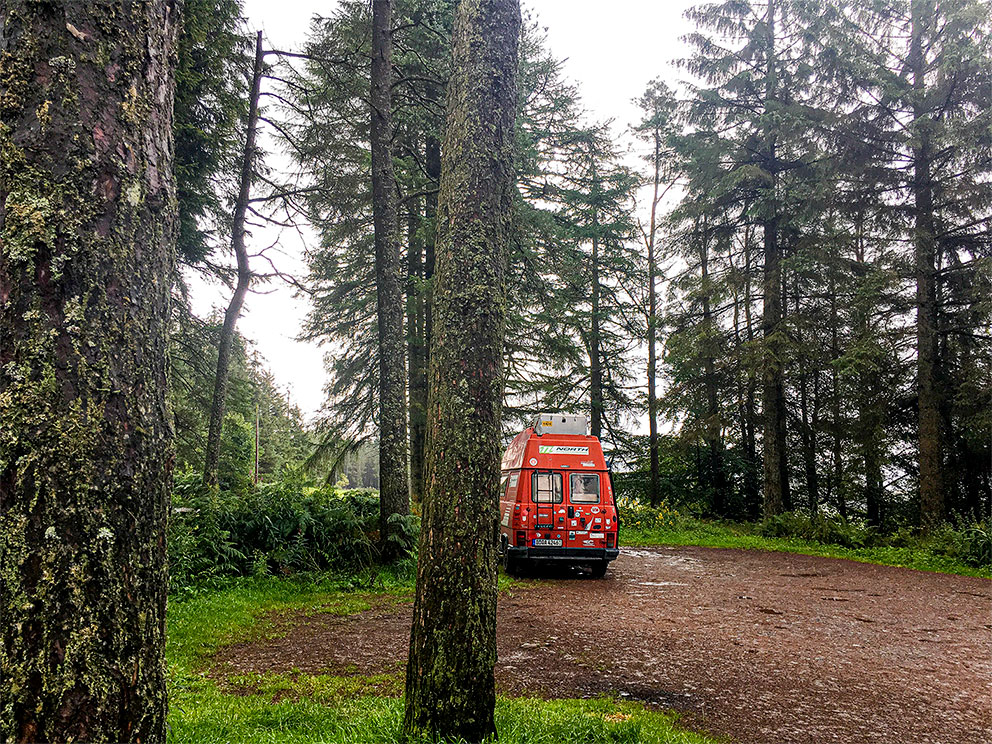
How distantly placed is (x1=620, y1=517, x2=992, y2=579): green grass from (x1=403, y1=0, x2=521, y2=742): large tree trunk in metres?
13.6

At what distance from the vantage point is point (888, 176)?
17281 mm

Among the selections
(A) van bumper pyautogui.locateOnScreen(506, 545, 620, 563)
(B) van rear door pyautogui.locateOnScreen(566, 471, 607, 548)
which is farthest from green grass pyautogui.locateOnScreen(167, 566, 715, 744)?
(B) van rear door pyautogui.locateOnScreen(566, 471, 607, 548)

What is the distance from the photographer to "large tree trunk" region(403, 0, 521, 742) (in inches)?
148

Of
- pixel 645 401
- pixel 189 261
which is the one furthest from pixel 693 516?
pixel 189 261

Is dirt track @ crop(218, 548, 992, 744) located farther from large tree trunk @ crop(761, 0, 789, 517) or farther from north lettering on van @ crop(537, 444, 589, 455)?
large tree trunk @ crop(761, 0, 789, 517)

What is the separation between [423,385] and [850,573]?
39.7ft

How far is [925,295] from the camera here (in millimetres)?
16375

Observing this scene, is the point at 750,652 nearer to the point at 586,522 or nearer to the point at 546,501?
the point at 586,522

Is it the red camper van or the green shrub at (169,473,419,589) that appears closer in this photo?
the green shrub at (169,473,419,589)

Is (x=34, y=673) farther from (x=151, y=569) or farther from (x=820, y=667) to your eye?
(x=820, y=667)

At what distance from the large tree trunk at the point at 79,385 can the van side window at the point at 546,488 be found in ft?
36.4

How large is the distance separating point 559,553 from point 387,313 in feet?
20.0

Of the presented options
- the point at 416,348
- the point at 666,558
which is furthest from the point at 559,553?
the point at 416,348

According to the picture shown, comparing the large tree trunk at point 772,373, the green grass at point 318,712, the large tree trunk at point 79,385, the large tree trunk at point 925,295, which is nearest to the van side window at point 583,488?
the green grass at point 318,712
